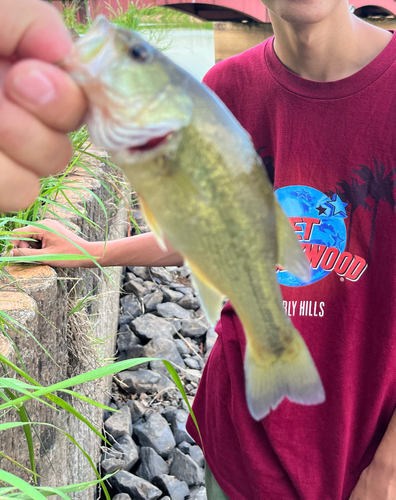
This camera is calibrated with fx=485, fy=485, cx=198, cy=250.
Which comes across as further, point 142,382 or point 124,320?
point 124,320

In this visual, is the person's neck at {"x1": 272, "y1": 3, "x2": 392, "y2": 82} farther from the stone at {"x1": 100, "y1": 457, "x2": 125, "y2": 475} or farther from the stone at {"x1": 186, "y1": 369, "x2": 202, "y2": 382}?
the stone at {"x1": 186, "y1": 369, "x2": 202, "y2": 382}

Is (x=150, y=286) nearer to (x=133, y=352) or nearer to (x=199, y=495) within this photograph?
(x=133, y=352)

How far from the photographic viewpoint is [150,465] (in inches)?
99.7

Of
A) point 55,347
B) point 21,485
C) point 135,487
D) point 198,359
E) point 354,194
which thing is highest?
point 354,194

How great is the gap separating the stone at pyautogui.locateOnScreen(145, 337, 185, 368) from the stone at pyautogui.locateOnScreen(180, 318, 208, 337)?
0.31 m

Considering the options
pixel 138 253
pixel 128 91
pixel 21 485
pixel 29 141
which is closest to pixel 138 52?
pixel 128 91

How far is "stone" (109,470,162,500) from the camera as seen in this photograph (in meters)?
2.32

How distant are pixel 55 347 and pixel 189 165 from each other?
1.24 meters

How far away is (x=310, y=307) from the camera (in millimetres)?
1250

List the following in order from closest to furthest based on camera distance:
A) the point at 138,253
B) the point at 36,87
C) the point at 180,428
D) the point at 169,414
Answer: the point at 36,87, the point at 138,253, the point at 180,428, the point at 169,414

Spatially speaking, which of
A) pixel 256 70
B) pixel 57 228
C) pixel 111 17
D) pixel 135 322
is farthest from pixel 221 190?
pixel 111 17

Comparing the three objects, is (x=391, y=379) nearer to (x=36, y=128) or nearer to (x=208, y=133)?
(x=208, y=133)

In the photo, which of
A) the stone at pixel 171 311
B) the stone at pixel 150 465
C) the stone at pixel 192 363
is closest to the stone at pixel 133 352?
the stone at pixel 192 363

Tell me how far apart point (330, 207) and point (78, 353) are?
1.32 metres
